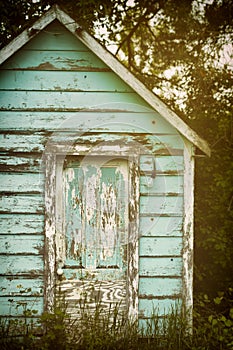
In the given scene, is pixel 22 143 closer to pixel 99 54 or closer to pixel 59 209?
pixel 59 209

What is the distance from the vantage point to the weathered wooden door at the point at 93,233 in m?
5.30

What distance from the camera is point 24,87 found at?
518 cm

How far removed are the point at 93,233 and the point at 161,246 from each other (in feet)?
2.69

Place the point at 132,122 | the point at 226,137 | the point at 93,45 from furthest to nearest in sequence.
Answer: the point at 226,137
the point at 132,122
the point at 93,45

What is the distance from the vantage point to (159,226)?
5328mm

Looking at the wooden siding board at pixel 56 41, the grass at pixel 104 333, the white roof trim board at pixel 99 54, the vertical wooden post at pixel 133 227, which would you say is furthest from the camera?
the vertical wooden post at pixel 133 227

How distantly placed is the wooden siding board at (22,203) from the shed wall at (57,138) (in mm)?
12

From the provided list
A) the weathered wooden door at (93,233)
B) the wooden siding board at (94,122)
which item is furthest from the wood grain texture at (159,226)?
the wooden siding board at (94,122)

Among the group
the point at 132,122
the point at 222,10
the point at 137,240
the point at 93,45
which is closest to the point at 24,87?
the point at 93,45

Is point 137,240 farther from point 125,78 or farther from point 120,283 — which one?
point 125,78

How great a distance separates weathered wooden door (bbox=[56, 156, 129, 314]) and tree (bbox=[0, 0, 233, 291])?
79.9 inches

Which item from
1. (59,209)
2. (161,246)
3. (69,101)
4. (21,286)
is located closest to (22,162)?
(59,209)

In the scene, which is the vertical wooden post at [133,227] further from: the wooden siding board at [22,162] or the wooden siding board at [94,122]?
the wooden siding board at [22,162]

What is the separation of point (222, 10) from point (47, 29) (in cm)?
464
